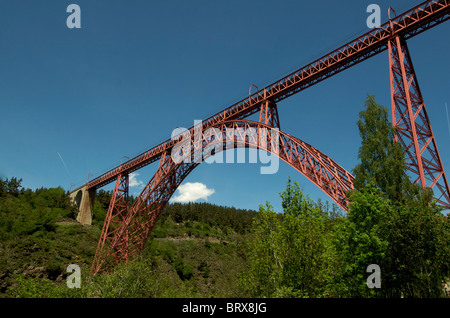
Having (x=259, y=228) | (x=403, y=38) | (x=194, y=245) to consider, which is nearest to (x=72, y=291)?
(x=259, y=228)

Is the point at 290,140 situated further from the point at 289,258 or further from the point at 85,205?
the point at 85,205

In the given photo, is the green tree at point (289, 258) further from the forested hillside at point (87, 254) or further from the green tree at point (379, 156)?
the forested hillside at point (87, 254)

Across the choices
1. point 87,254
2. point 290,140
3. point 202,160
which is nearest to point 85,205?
point 87,254

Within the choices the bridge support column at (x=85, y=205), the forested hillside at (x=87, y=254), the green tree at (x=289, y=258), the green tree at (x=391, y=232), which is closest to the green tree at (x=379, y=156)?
the green tree at (x=391, y=232)

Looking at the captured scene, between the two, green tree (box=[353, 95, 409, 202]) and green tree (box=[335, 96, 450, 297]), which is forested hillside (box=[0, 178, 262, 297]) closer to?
green tree (box=[335, 96, 450, 297])

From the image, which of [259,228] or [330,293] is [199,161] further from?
[330,293]

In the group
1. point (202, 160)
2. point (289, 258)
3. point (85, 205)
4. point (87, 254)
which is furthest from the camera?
point (85, 205)

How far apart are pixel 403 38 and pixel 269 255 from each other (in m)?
13.2

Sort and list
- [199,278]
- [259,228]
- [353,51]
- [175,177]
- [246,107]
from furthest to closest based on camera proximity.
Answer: [199,278] → [175,177] → [246,107] → [353,51] → [259,228]

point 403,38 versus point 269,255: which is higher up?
point 403,38

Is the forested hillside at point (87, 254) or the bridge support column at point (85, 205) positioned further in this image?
the bridge support column at point (85, 205)

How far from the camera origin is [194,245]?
55.1 metres

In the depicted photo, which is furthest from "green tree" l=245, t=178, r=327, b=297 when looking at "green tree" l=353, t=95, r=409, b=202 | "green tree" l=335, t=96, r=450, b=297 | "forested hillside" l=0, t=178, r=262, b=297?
"forested hillside" l=0, t=178, r=262, b=297

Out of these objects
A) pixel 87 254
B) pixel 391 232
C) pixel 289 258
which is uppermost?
pixel 391 232
